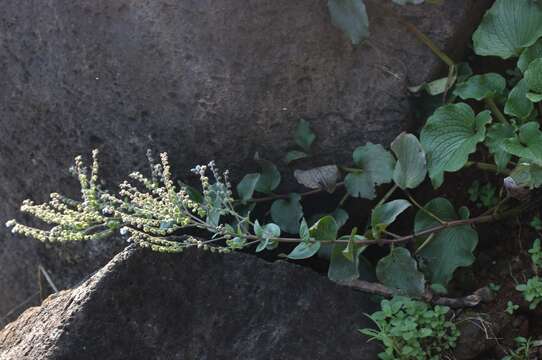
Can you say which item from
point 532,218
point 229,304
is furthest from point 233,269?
point 532,218

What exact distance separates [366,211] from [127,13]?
96 centimetres

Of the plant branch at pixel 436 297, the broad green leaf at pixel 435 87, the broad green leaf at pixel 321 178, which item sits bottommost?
the plant branch at pixel 436 297

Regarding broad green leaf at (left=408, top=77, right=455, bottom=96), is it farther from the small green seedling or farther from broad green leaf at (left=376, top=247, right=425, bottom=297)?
the small green seedling

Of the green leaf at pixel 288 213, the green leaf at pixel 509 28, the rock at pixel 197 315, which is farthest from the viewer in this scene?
the green leaf at pixel 288 213

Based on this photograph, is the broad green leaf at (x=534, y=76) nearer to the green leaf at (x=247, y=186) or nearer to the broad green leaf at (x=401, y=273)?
the broad green leaf at (x=401, y=273)

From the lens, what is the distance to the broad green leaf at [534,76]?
7.41 feet

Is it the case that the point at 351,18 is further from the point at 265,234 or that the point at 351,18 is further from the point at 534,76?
the point at 265,234

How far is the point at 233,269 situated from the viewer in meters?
2.31

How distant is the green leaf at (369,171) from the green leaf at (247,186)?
0.89 feet

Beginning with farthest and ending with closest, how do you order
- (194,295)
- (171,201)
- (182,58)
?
(182,58) < (194,295) < (171,201)

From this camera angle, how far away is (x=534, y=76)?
89.4 inches

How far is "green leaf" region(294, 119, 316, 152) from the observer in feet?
8.40

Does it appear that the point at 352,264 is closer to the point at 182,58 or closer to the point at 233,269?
the point at 233,269

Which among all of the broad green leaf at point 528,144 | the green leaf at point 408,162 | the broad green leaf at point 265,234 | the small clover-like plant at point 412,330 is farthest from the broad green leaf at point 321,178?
the broad green leaf at point 528,144
